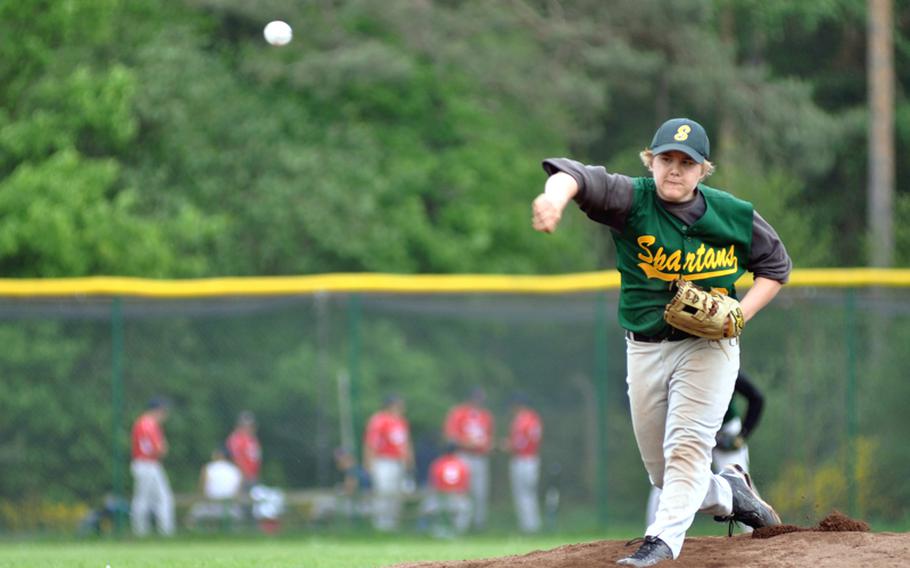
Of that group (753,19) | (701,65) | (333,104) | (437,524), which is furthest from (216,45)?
(437,524)

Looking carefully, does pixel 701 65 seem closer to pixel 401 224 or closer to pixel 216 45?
pixel 401 224

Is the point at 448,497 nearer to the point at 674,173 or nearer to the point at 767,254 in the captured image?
the point at 767,254

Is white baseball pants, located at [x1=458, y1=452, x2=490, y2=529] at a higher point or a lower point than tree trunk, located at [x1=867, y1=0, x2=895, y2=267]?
lower

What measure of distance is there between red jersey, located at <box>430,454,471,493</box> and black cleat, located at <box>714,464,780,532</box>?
7.72 meters

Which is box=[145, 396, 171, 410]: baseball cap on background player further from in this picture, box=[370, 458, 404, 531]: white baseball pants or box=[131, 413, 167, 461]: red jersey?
box=[370, 458, 404, 531]: white baseball pants

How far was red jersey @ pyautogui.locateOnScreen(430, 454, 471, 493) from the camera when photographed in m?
14.1

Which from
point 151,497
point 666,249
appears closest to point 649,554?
point 666,249

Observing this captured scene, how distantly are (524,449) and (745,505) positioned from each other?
7.96 m

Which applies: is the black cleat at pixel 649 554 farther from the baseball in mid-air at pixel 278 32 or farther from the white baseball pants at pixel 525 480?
the baseball in mid-air at pixel 278 32

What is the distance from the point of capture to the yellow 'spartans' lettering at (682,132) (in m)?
5.52

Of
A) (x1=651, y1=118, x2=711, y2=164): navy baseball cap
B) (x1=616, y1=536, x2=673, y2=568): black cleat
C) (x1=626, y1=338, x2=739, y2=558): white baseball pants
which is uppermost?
(x1=651, y1=118, x2=711, y2=164): navy baseball cap

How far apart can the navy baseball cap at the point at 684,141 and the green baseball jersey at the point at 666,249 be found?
0.16 meters

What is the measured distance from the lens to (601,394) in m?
14.0

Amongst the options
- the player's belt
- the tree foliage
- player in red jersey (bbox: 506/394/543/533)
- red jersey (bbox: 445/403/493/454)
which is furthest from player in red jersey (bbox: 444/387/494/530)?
the player's belt
